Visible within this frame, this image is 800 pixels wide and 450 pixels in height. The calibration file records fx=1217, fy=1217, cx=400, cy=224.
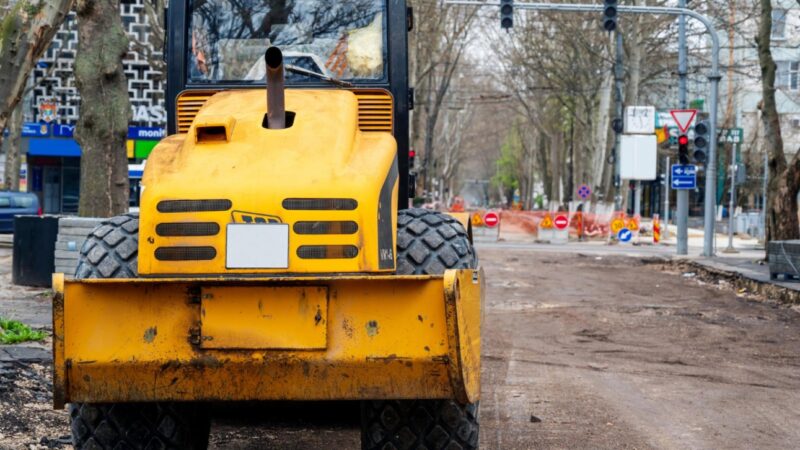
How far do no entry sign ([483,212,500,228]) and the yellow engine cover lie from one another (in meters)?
40.3

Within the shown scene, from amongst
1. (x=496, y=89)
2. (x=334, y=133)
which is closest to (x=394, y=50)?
(x=334, y=133)

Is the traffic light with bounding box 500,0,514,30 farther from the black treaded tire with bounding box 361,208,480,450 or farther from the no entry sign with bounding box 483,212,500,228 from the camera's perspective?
the black treaded tire with bounding box 361,208,480,450

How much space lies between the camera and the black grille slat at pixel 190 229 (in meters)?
5.45

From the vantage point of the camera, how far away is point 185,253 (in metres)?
5.46

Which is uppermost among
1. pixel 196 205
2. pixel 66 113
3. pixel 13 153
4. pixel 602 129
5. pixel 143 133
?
pixel 66 113

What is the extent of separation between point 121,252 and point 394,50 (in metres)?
2.23

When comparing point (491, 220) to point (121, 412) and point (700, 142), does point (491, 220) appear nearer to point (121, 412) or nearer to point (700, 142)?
point (700, 142)

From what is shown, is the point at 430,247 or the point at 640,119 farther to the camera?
the point at 640,119

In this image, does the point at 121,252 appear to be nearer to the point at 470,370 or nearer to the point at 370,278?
the point at 370,278

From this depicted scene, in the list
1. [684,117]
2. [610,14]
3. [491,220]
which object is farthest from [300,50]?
[491,220]

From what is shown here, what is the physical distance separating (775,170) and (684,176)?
5834 millimetres

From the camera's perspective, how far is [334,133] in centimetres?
598

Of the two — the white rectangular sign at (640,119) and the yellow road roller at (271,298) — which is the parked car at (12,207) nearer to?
the white rectangular sign at (640,119)

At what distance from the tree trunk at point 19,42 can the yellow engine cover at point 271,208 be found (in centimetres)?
435
